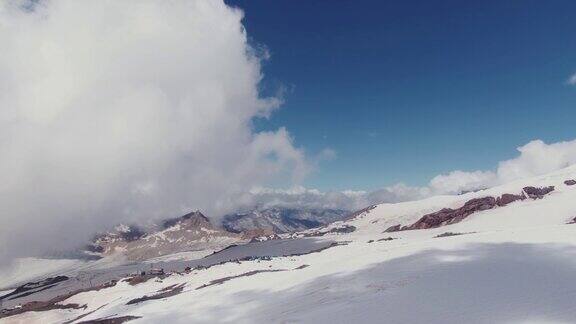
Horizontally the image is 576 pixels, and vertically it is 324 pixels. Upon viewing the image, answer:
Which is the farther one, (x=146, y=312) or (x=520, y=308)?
(x=146, y=312)

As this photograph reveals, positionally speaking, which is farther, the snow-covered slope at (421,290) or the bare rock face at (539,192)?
the bare rock face at (539,192)

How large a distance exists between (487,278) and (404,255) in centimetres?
1192

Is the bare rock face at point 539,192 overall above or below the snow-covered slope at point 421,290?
above

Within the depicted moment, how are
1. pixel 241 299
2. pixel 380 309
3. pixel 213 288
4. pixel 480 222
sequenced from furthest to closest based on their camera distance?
1. pixel 480 222
2. pixel 213 288
3. pixel 241 299
4. pixel 380 309

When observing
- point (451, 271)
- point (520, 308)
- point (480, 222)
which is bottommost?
point (520, 308)

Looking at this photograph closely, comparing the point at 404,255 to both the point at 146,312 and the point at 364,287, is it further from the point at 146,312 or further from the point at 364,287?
the point at 146,312

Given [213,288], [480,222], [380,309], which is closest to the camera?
[380,309]

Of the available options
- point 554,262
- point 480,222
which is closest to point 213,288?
point 554,262

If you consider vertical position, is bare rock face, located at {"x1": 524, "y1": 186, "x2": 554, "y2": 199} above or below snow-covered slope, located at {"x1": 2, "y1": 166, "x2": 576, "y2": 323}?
above

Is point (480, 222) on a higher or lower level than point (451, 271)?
higher

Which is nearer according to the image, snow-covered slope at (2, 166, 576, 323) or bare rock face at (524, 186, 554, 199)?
snow-covered slope at (2, 166, 576, 323)

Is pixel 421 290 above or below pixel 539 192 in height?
below

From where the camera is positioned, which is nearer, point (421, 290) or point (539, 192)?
point (421, 290)

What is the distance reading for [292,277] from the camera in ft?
132
